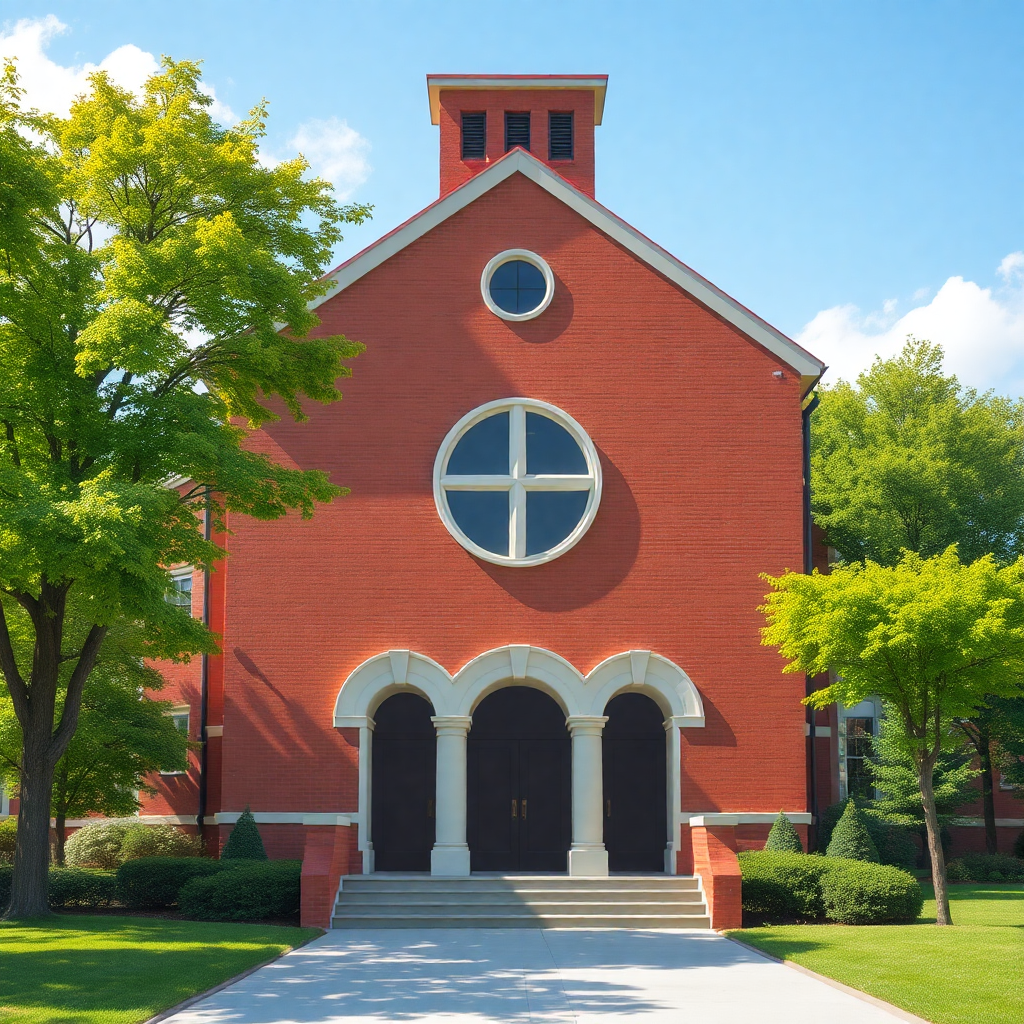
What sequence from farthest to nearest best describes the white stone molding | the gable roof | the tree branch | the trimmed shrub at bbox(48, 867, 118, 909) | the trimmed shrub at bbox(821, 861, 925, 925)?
1. the gable roof
2. the white stone molding
3. the trimmed shrub at bbox(48, 867, 118, 909)
4. the trimmed shrub at bbox(821, 861, 925, 925)
5. the tree branch

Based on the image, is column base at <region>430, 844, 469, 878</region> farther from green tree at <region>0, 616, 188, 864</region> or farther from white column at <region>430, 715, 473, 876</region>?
green tree at <region>0, 616, 188, 864</region>

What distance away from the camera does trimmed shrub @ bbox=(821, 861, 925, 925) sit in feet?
62.6

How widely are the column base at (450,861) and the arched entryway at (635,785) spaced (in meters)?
3.35

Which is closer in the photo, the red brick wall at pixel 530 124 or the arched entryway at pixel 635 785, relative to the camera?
the arched entryway at pixel 635 785

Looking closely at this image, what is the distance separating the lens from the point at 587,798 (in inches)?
861

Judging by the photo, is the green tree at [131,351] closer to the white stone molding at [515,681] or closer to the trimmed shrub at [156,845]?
the white stone molding at [515,681]

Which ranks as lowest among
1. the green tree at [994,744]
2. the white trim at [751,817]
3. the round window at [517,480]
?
the white trim at [751,817]

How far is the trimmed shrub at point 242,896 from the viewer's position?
A: 19.3 meters

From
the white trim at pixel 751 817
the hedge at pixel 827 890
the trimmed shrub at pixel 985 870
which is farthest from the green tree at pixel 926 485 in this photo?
the hedge at pixel 827 890

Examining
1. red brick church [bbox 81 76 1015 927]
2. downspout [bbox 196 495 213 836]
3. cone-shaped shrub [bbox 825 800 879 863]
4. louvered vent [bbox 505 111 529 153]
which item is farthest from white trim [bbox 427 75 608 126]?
cone-shaped shrub [bbox 825 800 879 863]

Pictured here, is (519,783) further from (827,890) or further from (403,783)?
(827,890)

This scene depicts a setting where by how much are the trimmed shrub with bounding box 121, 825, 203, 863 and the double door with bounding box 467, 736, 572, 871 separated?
589 centimetres

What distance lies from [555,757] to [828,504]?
13542 millimetres

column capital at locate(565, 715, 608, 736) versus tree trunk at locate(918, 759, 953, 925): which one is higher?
column capital at locate(565, 715, 608, 736)
